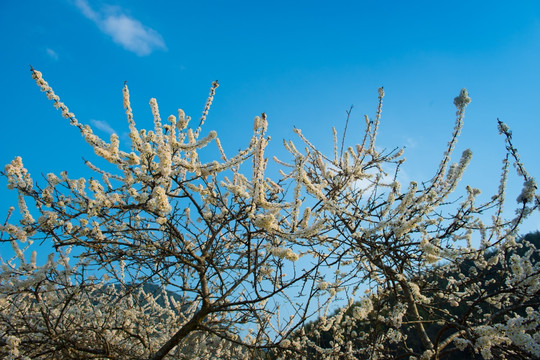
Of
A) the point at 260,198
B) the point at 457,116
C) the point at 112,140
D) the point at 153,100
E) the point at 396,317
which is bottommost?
the point at 396,317

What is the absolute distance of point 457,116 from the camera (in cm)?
341

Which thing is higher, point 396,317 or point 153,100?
point 153,100

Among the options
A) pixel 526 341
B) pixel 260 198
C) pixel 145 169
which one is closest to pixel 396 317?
pixel 526 341

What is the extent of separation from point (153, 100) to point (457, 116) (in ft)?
11.3

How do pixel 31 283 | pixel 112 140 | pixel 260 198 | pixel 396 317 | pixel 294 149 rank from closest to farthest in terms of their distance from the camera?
pixel 260 198, pixel 112 140, pixel 31 283, pixel 396 317, pixel 294 149

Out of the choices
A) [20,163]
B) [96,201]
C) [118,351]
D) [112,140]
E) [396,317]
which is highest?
[20,163]

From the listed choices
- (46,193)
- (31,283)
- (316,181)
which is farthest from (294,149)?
(31,283)

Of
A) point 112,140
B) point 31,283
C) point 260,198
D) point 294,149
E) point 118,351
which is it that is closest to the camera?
point 260,198

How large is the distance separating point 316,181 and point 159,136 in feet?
10.00

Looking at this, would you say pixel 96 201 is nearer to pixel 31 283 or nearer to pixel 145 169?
pixel 145 169

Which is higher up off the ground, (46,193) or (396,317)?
(46,193)

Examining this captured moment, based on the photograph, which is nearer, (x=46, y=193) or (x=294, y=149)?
(x=46, y=193)

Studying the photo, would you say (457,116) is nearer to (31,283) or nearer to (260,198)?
(260,198)

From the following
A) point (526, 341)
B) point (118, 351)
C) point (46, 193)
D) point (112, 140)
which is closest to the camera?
point (526, 341)
